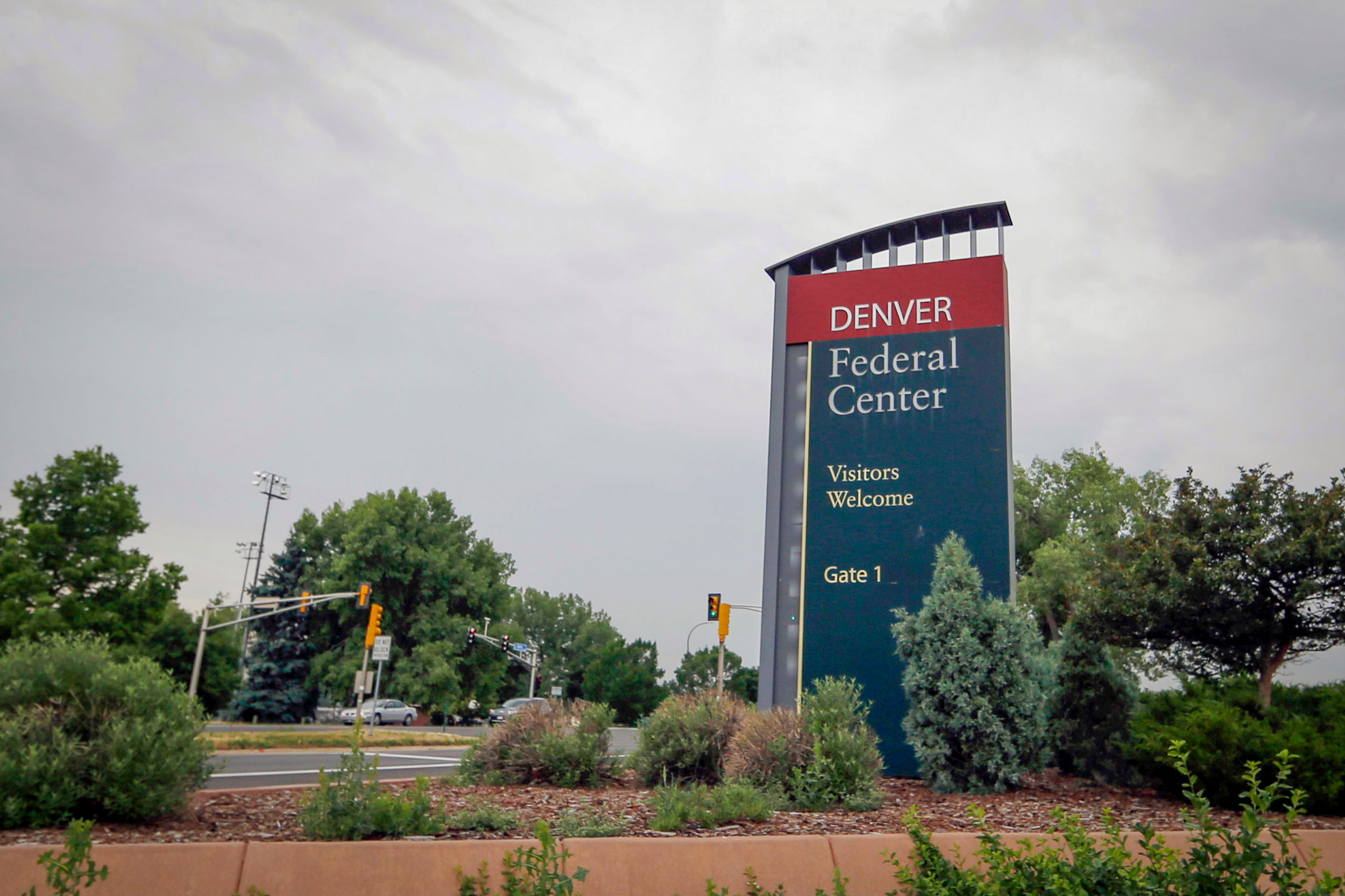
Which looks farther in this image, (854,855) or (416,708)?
(416,708)

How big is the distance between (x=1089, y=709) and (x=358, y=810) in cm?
849

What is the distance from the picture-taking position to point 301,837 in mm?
5555

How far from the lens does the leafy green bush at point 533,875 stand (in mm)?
4523

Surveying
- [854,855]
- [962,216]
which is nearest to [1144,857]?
[854,855]

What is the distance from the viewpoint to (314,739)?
26312 millimetres

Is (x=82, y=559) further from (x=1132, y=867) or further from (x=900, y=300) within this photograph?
(x=1132, y=867)

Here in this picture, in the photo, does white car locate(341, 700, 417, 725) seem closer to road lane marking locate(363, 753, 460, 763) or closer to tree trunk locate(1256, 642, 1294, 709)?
road lane marking locate(363, 753, 460, 763)

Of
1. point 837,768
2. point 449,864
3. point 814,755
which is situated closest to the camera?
point 449,864

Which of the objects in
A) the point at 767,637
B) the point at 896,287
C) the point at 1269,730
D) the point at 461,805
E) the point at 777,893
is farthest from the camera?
the point at 896,287

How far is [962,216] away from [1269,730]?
831 centimetres

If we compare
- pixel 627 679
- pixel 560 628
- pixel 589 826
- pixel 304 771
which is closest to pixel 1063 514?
pixel 627 679

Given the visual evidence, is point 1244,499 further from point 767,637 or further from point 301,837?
point 301,837

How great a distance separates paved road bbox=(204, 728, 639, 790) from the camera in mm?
12742

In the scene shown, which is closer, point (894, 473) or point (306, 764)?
point (894, 473)
